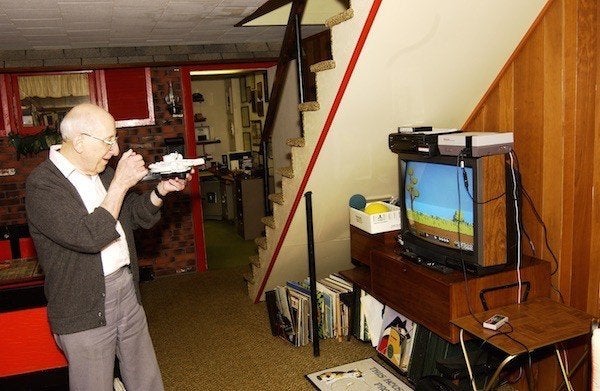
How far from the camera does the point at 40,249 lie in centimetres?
209

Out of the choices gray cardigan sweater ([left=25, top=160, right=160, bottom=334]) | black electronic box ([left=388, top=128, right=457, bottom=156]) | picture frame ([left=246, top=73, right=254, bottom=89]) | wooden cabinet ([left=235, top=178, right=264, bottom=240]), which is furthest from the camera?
picture frame ([left=246, top=73, right=254, bottom=89])

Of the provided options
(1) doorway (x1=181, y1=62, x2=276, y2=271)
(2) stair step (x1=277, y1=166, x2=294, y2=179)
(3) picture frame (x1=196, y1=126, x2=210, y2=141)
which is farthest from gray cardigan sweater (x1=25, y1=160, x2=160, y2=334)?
(3) picture frame (x1=196, y1=126, x2=210, y2=141)

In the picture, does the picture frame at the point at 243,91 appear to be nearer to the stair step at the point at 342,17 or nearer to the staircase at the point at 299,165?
the staircase at the point at 299,165

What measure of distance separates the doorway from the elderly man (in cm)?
342

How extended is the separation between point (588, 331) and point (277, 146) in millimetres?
4749

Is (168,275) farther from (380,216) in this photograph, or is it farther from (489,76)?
(489,76)

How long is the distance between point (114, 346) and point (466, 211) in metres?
1.74

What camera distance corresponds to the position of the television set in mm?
2439

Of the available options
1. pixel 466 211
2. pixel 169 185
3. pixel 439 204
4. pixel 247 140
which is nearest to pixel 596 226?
pixel 466 211

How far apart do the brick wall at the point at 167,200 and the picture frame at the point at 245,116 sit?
3.05 meters

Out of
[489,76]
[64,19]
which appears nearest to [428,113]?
[489,76]

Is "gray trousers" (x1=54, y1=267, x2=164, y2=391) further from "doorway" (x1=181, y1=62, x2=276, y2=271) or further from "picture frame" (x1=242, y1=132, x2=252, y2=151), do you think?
"picture frame" (x1=242, y1=132, x2=252, y2=151)

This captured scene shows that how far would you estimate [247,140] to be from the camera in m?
8.66

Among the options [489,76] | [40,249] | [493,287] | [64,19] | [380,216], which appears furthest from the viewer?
[64,19]
